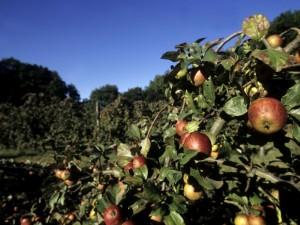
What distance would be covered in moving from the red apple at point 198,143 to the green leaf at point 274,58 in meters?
0.44

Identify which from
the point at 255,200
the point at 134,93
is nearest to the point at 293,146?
the point at 255,200

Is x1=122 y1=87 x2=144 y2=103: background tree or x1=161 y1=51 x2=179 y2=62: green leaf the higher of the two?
x1=122 y1=87 x2=144 y2=103: background tree

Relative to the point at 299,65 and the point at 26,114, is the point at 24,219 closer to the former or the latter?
the point at 299,65

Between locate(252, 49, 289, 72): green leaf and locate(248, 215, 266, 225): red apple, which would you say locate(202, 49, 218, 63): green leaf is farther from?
locate(248, 215, 266, 225): red apple

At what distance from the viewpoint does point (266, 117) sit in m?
1.32

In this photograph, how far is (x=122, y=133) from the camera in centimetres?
1517

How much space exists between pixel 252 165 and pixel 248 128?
0.15 meters

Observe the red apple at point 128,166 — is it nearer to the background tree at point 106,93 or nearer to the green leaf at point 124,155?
the green leaf at point 124,155

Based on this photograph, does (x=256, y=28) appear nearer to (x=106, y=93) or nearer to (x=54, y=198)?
(x=54, y=198)

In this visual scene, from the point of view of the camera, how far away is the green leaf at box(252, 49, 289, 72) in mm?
1201

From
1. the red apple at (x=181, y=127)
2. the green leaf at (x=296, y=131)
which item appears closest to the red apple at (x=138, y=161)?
the red apple at (x=181, y=127)

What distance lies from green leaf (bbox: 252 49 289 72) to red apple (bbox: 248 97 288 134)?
17 cm

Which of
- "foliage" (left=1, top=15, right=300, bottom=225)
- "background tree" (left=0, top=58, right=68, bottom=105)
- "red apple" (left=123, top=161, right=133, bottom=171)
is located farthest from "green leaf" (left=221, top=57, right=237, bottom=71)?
"background tree" (left=0, top=58, right=68, bottom=105)

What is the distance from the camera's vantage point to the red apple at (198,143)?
5.06 ft
